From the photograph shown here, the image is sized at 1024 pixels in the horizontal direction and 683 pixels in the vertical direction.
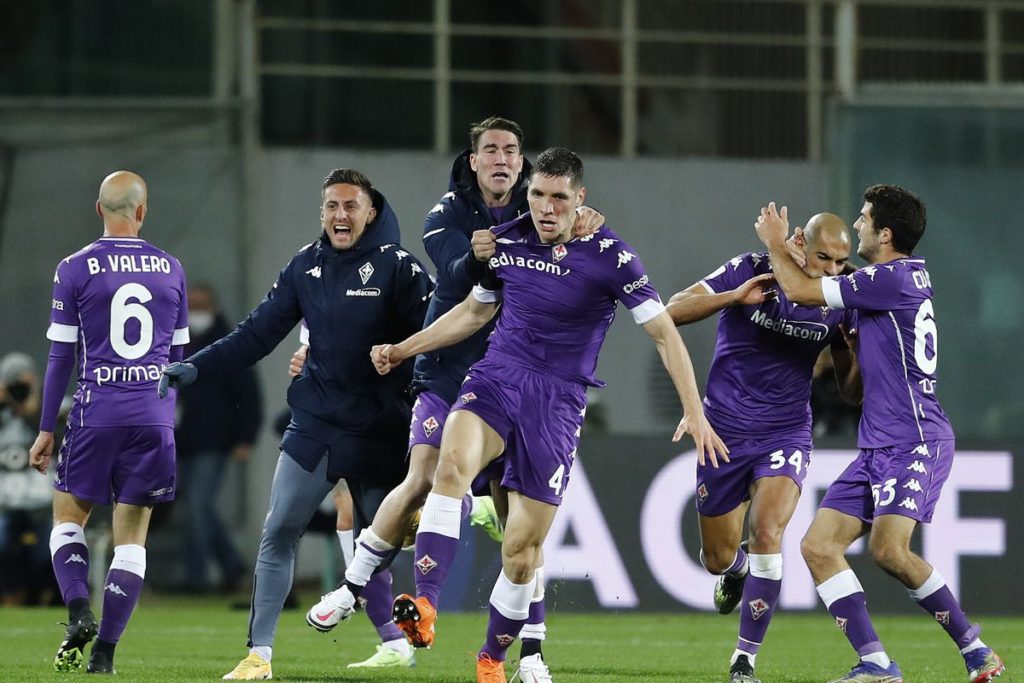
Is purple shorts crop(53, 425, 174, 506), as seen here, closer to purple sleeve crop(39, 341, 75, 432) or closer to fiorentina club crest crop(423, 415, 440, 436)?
purple sleeve crop(39, 341, 75, 432)

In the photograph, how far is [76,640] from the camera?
828cm

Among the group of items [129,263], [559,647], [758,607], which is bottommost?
[559,647]

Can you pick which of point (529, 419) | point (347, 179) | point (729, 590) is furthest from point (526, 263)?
point (729, 590)

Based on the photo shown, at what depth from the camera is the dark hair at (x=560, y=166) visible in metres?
7.53

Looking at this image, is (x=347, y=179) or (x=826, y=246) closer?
(x=347, y=179)

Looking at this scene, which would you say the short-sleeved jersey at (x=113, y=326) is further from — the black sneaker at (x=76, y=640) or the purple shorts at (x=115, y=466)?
the black sneaker at (x=76, y=640)

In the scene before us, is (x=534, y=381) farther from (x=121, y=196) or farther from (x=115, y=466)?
(x=121, y=196)

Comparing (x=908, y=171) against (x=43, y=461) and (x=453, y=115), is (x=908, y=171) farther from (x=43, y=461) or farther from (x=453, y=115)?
(x=43, y=461)

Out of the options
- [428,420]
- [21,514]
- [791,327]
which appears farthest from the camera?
[21,514]

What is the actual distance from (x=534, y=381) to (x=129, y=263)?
2.15 meters

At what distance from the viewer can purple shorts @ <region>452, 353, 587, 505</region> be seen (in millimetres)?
7547

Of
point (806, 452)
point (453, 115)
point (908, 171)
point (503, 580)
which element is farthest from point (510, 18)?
point (503, 580)

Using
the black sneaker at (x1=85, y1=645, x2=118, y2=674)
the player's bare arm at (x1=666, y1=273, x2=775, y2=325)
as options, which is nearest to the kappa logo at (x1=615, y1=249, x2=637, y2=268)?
the player's bare arm at (x1=666, y1=273, x2=775, y2=325)

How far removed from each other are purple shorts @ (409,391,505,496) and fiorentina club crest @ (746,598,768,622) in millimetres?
1400
